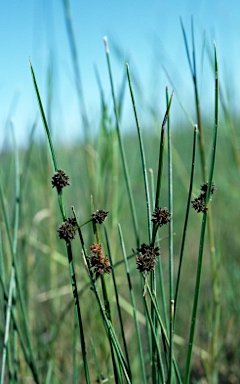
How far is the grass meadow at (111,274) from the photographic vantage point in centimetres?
38

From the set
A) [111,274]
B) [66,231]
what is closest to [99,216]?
[66,231]

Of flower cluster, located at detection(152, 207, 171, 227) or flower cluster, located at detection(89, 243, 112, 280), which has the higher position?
flower cluster, located at detection(152, 207, 171, 227)

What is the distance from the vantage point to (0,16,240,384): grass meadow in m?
0.38

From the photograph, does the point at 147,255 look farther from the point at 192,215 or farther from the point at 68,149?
the point at 192,215

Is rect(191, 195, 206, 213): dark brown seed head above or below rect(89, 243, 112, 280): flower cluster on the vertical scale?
above

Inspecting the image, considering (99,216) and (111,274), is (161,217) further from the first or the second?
(111,274)

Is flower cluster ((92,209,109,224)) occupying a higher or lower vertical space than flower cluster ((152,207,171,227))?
higher

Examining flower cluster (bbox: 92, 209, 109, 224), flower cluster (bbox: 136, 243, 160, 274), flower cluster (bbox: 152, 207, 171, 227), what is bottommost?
flower cluster (bbox: 136, 243, 160, 274)

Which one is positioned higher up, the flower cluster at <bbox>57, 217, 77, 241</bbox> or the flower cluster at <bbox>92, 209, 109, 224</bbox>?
the flower cluster at <bbox>92, 209, 109, 224</bbox>

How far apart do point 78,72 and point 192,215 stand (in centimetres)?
144

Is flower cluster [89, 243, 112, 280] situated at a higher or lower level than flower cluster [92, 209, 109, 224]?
lower

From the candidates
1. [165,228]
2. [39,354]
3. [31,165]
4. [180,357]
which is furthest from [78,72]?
[165,228]

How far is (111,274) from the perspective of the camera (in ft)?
2.40

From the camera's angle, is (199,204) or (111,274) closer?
(199,204)
